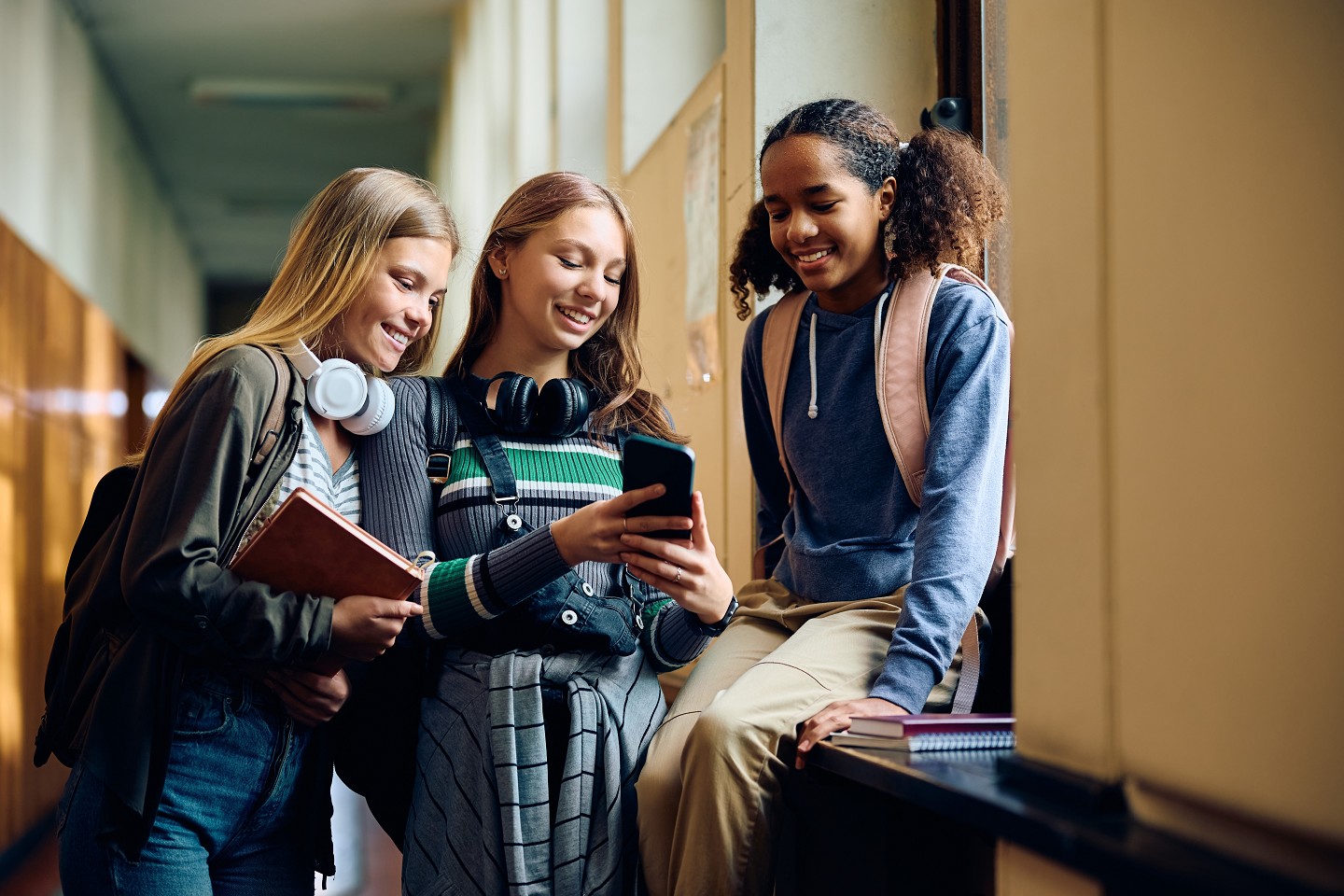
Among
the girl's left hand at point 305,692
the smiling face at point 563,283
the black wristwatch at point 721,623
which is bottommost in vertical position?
the girl's left hand at point 305,692

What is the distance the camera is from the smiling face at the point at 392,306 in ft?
6.73

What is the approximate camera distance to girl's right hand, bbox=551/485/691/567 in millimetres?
1760

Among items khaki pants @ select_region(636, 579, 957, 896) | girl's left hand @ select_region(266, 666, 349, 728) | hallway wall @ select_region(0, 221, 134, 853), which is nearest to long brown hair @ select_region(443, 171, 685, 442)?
khaki pants @ select_region(636, 579, 957, 896)

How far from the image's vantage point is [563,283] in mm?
2148

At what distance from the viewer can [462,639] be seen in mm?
1974

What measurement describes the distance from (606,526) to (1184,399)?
833 millimetres

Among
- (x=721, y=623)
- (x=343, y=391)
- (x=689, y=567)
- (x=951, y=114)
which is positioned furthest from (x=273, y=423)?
(x=951, y=114)

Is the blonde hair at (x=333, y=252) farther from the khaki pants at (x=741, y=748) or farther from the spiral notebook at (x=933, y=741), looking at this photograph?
the spiral notebook at (x=933, y=741)

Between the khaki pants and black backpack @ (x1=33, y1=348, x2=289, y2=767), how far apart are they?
2.47ft

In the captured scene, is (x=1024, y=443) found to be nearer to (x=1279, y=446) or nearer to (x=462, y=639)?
(x=1279, y=446)

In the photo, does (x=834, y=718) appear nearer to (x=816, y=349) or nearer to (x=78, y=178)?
(x=816, y=349)

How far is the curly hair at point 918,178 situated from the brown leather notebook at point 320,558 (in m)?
0.99

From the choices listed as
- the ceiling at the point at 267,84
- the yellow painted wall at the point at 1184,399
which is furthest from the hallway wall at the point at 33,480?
the yellow painted wall at the point at 1184,399

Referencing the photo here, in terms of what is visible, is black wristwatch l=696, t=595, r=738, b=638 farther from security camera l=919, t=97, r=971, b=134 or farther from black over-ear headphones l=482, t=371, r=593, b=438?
security camera l=919, t=97, r=971, b=134
